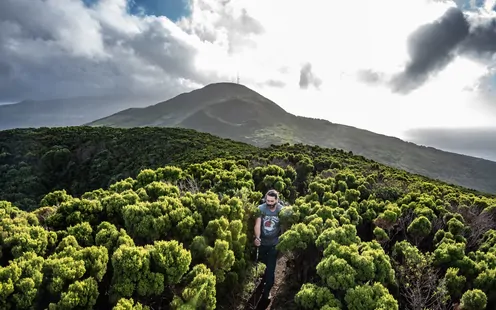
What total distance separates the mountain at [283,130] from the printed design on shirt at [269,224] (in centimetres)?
10664

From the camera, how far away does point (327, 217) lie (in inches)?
355

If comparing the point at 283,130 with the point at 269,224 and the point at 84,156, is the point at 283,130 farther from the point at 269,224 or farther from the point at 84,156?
the point at 269,224

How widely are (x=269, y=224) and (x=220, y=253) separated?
138 centimetres

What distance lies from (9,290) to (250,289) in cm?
450

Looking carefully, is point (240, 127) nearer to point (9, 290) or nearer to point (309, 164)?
point (309, 164)

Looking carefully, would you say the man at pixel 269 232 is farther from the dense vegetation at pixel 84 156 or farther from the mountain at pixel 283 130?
the mountain at pixel 283 130

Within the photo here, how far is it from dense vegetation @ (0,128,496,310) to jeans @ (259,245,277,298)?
373 millimetres

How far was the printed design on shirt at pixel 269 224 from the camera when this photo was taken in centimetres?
765

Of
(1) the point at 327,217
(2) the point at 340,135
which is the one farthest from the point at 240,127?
(1) the point at 327,217

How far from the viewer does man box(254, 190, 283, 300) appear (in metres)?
7.54

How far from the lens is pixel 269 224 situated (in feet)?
25.2

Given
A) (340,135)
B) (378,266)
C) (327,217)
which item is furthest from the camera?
(340,135)

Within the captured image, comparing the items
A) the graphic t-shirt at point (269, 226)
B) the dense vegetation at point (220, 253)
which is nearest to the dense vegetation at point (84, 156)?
the dense vegetation at point (220, 253)

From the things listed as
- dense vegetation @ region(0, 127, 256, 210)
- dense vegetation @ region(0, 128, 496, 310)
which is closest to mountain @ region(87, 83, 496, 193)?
dense vegetation @ region(0, 127, 256, 210)
